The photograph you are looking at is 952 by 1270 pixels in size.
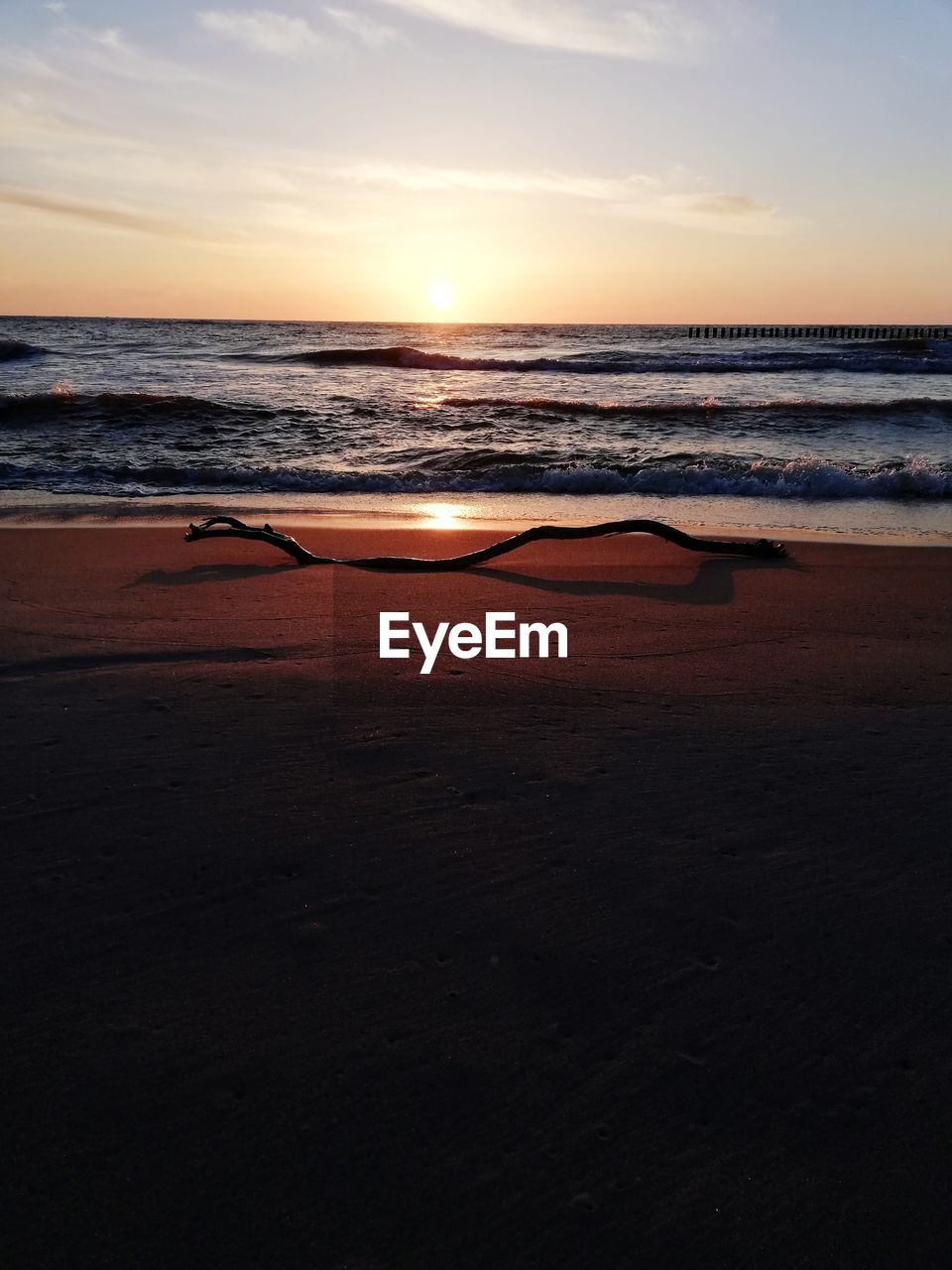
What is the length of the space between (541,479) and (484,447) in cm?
308

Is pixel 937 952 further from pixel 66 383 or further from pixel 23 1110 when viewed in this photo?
pixel 66 383

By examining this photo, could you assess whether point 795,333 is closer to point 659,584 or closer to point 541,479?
point 541,479

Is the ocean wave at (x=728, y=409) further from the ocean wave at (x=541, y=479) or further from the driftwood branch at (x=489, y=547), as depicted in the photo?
the driftwood branch at (x=489, y=547)

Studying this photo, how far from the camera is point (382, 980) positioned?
2.20 meters

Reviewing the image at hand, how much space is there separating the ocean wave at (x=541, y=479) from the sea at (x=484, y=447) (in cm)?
4

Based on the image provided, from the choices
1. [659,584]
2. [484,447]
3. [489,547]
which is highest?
[484,447]

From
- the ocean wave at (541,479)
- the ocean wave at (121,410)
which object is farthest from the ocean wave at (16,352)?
the ocean wave at (541,479)

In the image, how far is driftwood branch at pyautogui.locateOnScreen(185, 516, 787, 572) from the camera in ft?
21.5

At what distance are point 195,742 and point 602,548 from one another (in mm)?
4770

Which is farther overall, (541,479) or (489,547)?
(541,479)

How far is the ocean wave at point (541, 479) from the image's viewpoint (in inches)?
440

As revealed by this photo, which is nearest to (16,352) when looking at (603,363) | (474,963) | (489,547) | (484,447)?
(603,363)

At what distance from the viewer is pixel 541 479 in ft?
39.1

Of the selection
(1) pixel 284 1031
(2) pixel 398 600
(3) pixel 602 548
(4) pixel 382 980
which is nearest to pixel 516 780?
(4) pixel 382 980
